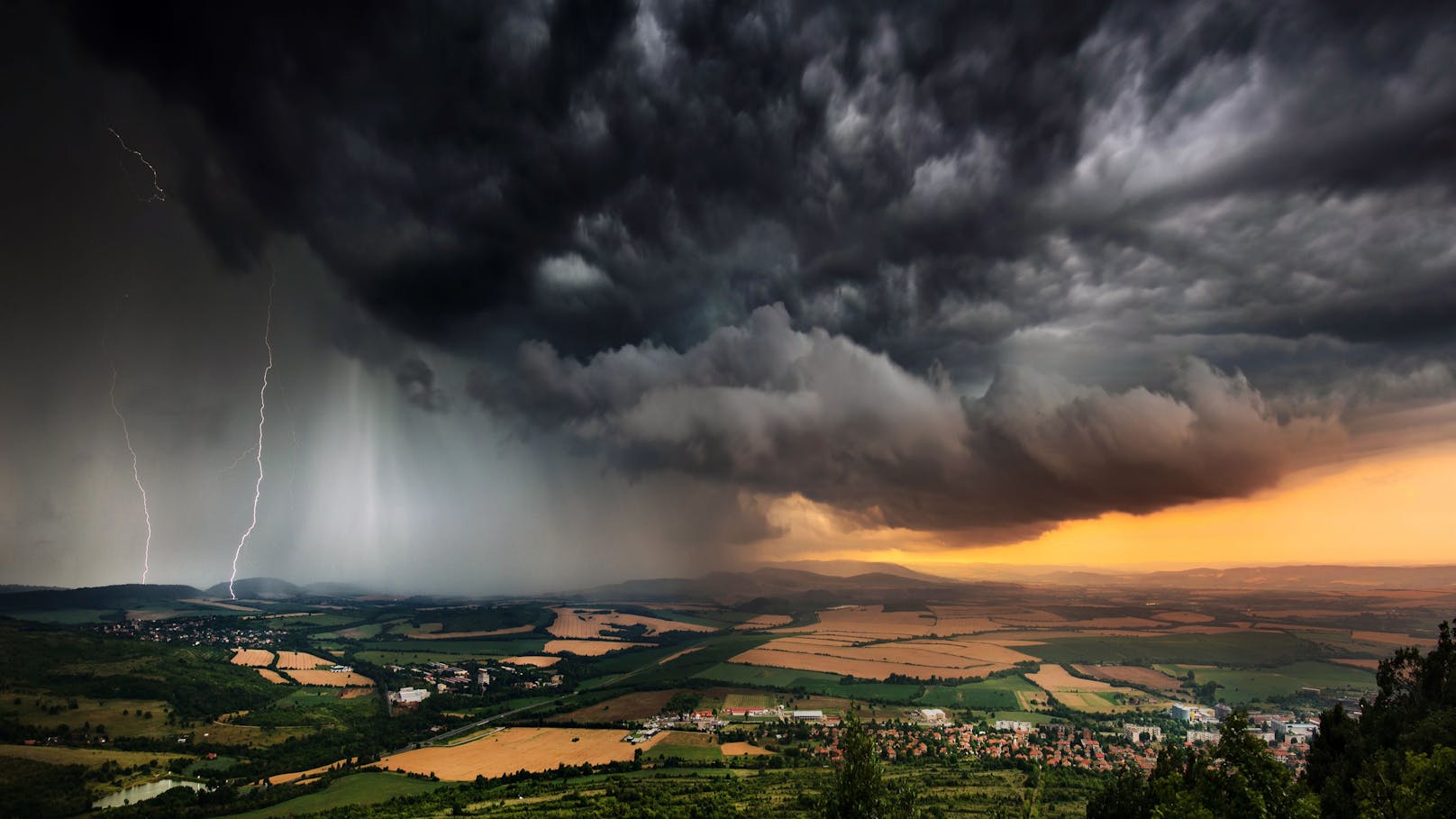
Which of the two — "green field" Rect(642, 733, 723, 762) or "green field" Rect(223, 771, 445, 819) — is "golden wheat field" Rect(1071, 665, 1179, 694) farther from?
"green field" Rect(223, 771, 445, 819)

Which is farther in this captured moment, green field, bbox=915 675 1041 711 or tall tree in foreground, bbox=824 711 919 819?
green field, bbox=915 675 1041 711

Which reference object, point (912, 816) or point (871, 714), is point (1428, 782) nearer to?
point (912, 816)

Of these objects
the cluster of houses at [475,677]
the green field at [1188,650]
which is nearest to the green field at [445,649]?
the cluster of houses at [475,677]

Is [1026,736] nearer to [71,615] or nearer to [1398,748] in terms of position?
[1398,748]

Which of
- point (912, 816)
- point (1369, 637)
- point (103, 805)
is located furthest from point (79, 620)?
point (1369, 637)

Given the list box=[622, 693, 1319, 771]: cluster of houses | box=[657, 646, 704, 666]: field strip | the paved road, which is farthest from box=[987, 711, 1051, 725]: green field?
box=[657, 646, 704, 666]: field strip

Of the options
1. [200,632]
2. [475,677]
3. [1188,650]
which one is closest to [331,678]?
[475,677]

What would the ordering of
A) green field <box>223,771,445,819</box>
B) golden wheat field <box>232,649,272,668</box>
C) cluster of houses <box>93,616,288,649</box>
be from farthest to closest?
cluster of houses <box>93,616,288,649</box>
golden wheat field <box>232,649,272,668</box>
green field <box>223,771,445,819</box>
